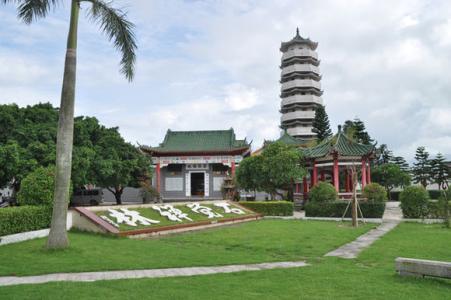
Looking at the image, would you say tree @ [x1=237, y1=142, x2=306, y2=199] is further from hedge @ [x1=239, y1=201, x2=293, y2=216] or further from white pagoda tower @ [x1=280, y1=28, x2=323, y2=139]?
white pagoda tower @ [x1=280, y1=28, x2=323, y2=139]

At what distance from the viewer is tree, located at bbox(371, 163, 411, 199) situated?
39.0 m

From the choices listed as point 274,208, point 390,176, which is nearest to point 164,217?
point 274,208

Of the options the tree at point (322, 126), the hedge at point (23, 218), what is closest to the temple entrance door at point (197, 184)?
the tree at point (322, 126)

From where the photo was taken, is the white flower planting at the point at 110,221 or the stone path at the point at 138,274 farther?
the white flower planting at the point at 110,221

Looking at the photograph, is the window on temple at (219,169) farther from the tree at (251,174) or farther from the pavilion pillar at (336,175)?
the pavilion pillar at (336,175)

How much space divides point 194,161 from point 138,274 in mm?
27966

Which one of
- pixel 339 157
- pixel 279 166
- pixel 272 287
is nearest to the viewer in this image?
pixel 272 287

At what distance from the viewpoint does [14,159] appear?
21.1m

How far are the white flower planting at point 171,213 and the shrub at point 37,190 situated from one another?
15.8 ft

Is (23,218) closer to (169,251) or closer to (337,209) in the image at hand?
(169,251)

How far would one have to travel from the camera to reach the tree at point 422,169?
4116 cm

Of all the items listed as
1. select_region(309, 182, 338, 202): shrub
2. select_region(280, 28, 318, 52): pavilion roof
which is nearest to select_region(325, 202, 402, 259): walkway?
select_region(309, 182, 338, 202): shrub

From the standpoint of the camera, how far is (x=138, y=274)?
7.68 meters

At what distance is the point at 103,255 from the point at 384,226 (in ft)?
40.6
